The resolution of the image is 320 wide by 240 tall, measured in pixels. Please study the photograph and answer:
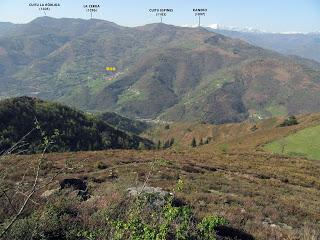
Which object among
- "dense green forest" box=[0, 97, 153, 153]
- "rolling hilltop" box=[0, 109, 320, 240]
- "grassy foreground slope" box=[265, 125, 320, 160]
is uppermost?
"rolling hilltop" box=[0, 109, 320, 240]

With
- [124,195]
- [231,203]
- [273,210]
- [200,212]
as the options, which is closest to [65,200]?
[124,195]

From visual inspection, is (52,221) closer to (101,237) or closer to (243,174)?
(101,237)

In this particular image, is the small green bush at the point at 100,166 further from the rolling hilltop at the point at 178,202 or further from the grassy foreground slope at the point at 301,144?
the grassy foreground slope at the point at 301,144

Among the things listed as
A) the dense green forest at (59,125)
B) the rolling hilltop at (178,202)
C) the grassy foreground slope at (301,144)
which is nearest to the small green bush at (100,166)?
the rolling hilltop at (178,202)

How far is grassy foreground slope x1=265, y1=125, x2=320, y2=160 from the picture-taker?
5753 centimetres

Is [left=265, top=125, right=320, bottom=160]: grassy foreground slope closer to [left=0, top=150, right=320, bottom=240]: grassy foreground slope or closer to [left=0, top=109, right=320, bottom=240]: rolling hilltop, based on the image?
[left=0, top=150, right=320, bottom=240]: grassy foreground slope

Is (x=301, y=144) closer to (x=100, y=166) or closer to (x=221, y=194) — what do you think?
(x=100, y=166)

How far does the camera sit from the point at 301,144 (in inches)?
2483

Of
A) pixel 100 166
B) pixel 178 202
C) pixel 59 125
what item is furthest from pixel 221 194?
pixel 59 125

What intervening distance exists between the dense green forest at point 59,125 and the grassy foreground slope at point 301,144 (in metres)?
56.4

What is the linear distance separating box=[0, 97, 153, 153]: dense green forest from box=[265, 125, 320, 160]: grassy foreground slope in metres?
56.4

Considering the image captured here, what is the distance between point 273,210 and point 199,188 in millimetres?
4701

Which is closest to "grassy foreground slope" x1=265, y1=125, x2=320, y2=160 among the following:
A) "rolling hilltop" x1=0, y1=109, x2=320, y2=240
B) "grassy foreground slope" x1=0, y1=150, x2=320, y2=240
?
"grassy foreground slope" x1=0, y1=150, x2=320, y2=240

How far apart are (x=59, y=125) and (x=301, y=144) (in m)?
84.9
